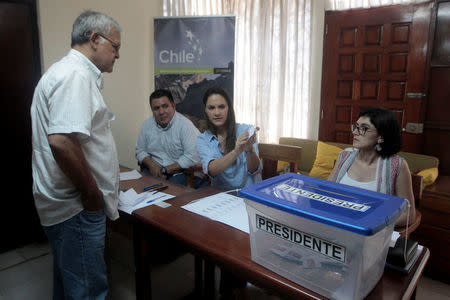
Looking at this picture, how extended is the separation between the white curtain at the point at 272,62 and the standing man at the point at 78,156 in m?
2.40

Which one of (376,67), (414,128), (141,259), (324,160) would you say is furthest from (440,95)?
(141,259)

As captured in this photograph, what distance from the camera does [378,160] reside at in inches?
63.2

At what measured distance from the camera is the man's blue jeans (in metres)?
1.27

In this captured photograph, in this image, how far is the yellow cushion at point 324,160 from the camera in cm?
289

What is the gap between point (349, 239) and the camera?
0.65 meters

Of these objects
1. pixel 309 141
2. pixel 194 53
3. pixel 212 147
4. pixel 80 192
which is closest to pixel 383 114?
pixel 212 147

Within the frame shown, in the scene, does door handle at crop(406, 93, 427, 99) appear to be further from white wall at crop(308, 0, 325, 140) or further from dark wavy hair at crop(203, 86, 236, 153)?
dark wavy hair at crop(203, 86, 236, 153)

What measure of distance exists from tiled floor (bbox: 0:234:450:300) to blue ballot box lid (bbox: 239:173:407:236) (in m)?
1.29

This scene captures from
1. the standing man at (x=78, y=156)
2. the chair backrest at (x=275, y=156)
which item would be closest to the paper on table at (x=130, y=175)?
the standing man at (x=78, y=156)

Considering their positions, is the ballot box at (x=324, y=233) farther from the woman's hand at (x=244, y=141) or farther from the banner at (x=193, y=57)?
the banner at (x=193, y=57)

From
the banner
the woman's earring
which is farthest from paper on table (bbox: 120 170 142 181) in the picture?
the banner

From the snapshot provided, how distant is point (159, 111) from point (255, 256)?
195 centimetres

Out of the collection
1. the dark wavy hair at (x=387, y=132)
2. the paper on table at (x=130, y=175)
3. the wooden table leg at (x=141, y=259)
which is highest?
the dark wavy hair at (x=387, y=132)

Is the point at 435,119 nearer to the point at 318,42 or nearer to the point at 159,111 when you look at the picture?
the point at 318,42
